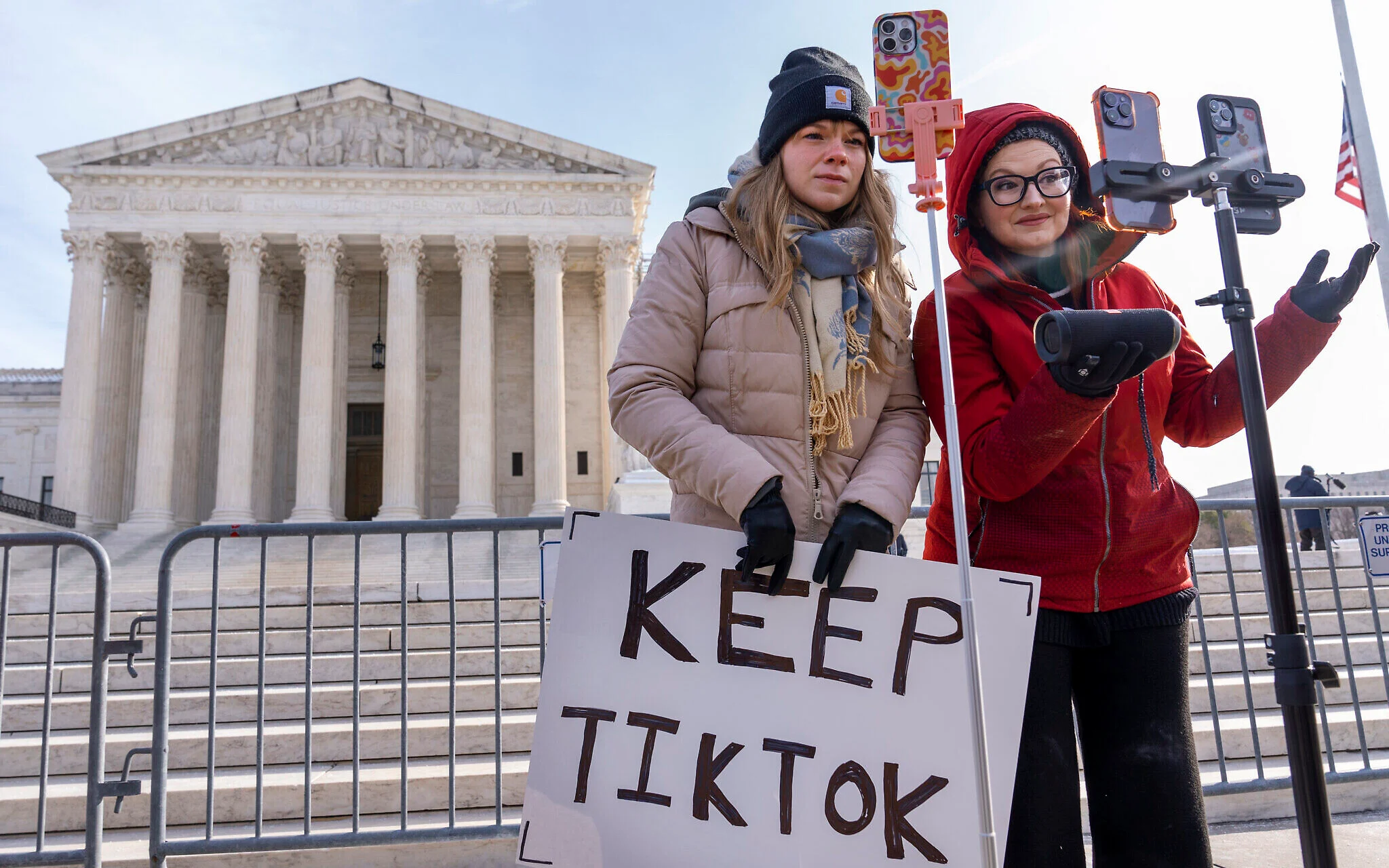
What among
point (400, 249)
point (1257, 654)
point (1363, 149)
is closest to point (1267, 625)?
point (1257, 654)

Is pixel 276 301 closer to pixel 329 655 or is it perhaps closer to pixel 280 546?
pixel 280 546

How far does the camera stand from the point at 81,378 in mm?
26891

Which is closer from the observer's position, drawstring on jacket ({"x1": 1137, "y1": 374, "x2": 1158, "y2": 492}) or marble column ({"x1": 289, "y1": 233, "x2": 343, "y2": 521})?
drawstring on jacket ({"x1": 1137, "y1": 374, "x2": 1158, "y2": 492})

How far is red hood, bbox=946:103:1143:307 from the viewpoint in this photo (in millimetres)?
2455

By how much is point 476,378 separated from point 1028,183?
27.2 metres

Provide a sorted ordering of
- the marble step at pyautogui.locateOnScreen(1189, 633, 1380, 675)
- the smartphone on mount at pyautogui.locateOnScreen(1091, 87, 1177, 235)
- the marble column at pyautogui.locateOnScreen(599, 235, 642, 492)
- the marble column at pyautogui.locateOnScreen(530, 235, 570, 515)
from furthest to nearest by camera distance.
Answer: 1. the marble column at pyautogui.locateOnScreen(599, 235, 642, 492)
2. the marble column at pyautogui.locateOnScreen(530, 235, 570, 515)
3. the marble step at pyautogui.locateOnScreen(1189, 633, 1380, 675)
4. the smartphone on mount at pyautogui.locateOnScreen(1091, 87, 1177, 235)

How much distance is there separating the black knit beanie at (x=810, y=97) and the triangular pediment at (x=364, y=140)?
28142mm

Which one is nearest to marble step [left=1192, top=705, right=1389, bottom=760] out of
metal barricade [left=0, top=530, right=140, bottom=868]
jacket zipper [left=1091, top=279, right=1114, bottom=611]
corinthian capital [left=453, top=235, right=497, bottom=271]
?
jacket zipper [left=1091, top=279, right=1114, bottom=611]

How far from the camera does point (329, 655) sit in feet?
23.9

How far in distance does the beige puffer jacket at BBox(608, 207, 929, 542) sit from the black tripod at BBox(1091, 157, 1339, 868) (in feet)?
2.66

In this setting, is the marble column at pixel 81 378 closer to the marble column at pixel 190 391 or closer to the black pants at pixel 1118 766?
the marble column at pixel 190 391

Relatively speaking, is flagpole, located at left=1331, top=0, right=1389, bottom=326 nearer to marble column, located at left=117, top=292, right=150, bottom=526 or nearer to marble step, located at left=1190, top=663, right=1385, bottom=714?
marble step, located at left=1190, top=663, right=1385, bottom=714

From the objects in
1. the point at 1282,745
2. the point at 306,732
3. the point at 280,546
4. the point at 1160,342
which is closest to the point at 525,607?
the point at 306,732

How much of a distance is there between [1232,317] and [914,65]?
1.03m
